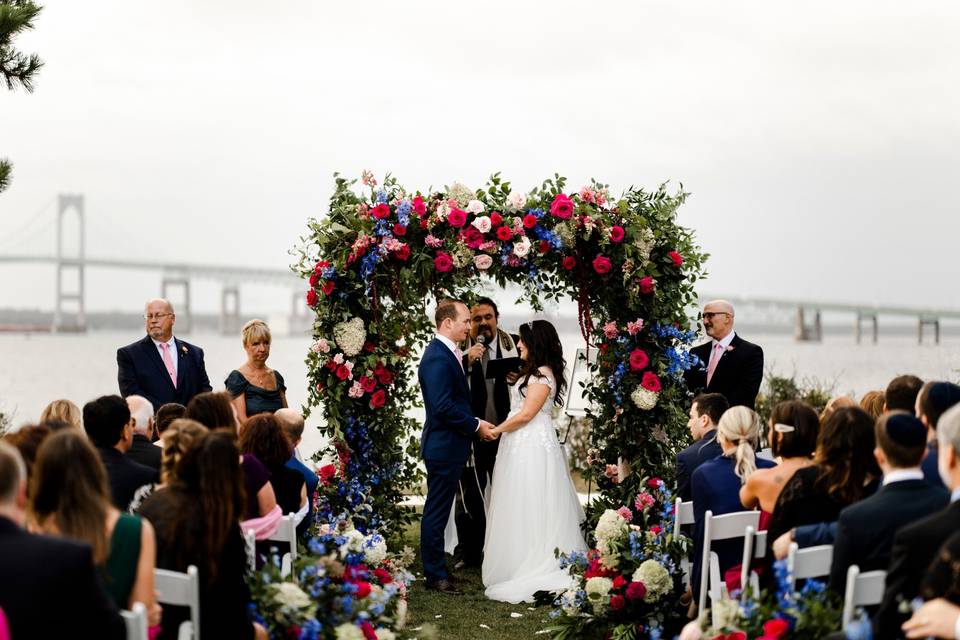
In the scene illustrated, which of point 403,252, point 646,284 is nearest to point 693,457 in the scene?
point 646,284

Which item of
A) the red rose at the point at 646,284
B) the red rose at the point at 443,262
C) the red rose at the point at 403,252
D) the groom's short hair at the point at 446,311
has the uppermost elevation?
the red rose at the point at 403,252

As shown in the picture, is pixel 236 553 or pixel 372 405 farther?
pixel 372 405

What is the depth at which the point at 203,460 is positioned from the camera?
3.50 metres

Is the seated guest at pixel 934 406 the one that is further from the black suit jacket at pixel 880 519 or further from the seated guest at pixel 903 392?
the seated guest at pixel 903 392

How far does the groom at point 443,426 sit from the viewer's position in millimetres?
6562

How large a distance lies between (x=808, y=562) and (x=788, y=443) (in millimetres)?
619

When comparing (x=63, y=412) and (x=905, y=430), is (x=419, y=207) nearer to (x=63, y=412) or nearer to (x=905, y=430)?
(x=63, y=412)

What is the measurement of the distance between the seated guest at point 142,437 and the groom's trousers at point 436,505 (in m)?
2.02

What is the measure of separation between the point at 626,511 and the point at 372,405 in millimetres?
1813

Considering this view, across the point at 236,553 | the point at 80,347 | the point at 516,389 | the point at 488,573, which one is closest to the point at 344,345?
the point at 516,389

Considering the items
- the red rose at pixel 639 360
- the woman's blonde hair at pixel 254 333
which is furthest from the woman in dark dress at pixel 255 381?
the red rose at pixel 639 360

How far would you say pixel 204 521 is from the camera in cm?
352

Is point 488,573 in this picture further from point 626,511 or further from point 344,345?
point 344,345

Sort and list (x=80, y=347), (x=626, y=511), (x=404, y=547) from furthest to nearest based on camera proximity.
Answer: (x=80, y=347) → (x=404, y=547) → (x=626, y=511)
